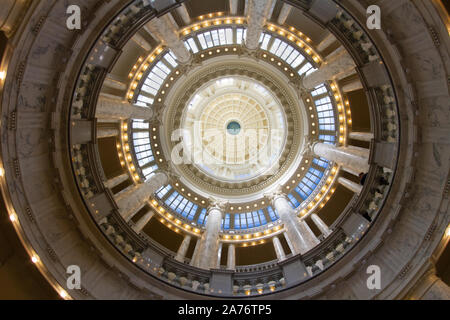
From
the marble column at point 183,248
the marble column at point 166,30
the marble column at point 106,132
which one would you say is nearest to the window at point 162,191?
the marble column at point 183,248

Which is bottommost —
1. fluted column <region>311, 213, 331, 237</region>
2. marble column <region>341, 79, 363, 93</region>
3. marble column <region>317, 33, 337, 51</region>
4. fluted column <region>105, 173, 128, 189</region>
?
fluted column <region>311, 213, 331, 237</region>

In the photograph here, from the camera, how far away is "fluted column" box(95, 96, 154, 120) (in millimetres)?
21169

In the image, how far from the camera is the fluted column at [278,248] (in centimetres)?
2886

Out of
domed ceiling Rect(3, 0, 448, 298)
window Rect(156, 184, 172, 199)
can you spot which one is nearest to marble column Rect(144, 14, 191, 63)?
domed ceiling Rect(3, 0, 448, 298)

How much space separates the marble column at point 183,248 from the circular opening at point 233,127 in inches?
857

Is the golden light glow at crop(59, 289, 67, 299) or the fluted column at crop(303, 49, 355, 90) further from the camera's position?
the fluted column at crop(303, 49, 355, 90)

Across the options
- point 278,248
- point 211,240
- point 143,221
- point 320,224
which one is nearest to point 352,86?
point 320,224

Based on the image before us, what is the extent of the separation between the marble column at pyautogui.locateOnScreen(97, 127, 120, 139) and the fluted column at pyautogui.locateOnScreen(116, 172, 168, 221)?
659cm

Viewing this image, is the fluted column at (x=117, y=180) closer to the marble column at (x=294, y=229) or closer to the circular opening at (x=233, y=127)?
the marble column at (x=294, y=229)

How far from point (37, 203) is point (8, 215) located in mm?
1400

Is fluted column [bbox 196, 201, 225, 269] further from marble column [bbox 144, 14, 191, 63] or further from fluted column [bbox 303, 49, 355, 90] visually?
marble column [bbox 144, 14, 191, 63]

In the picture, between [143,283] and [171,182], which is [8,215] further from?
[171,182]

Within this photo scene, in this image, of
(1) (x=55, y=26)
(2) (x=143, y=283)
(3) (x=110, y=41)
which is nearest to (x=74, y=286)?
(2) (x=143, y=283)

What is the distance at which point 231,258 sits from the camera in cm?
2970
